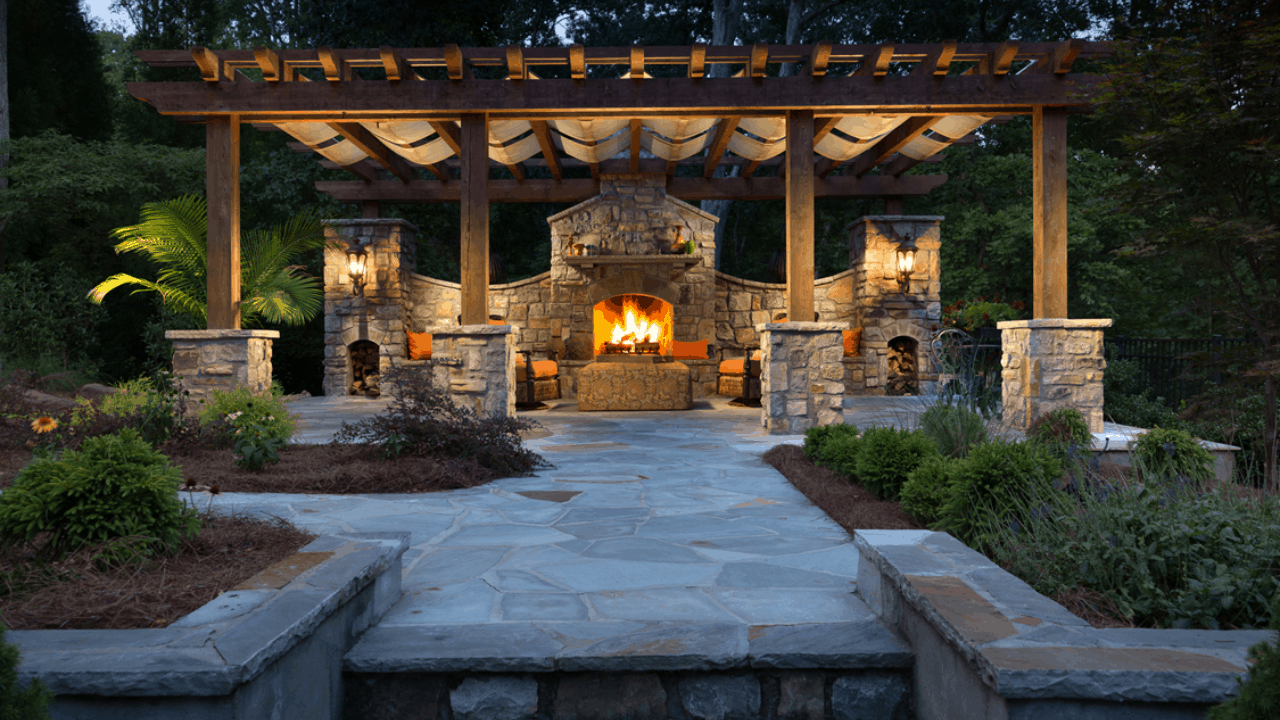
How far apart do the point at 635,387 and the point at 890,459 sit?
6.23 metres

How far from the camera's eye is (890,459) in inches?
166

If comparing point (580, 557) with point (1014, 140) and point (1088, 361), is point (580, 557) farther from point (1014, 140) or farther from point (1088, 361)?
point (1014, 140)

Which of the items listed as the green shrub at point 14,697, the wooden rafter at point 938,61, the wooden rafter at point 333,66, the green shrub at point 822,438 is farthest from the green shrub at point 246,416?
the wooden rafter at point 938,61

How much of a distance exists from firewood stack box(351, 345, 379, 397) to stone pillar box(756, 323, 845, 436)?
7992mm

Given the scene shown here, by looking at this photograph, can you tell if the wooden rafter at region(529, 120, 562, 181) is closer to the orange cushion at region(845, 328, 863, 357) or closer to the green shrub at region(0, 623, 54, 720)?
the orange cushion at region(845, 328, 863, 357)

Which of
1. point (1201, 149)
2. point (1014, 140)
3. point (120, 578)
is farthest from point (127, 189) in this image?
point (1014, 140)

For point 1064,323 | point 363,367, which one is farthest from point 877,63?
point 363,367

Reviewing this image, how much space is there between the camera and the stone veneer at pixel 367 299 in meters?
12.4

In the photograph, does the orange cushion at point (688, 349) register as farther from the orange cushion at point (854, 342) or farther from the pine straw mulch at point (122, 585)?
the pine straw mulch at point (122, 585)

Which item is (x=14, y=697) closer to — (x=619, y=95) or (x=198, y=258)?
(x=619, y=95)

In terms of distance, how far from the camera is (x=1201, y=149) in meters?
5.81

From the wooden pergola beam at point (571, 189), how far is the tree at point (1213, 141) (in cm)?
573

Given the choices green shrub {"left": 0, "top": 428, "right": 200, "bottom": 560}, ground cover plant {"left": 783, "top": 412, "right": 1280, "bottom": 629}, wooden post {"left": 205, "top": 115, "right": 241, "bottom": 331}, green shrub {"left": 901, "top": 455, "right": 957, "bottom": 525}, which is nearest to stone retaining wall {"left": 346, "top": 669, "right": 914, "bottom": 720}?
ground cover plant {"left": 783, "top": 412, "right": 1280, "bottom": 629}

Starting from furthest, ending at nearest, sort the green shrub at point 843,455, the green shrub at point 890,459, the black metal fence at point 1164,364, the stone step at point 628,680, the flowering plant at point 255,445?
the black metal fence at point 1164,364
the flowering plant at point 255,445
the green shrub at point 843,455
the green shrub at point 890,459
the stone step at point 628,680
